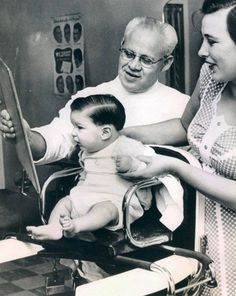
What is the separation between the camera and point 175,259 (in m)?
1.05

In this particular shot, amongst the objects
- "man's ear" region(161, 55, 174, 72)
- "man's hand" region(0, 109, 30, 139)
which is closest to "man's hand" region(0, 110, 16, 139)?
"man's hand" region(0, 109, 30, 139)

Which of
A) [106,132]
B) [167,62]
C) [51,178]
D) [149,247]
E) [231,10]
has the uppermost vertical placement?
[231,10]

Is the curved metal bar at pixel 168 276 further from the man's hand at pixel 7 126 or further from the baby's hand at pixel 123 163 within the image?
the man's hand at pixel 7 126

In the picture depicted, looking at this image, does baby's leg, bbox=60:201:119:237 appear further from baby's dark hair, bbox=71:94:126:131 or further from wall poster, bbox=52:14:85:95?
wall poster, bbox=52:14:85:95

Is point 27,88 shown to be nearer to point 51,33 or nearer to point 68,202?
point 51,33

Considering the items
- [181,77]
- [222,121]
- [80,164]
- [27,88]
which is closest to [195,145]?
[222,121]

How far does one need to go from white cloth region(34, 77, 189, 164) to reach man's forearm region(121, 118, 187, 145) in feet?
0.09

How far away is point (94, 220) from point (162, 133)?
0.28m

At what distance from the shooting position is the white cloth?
124cm

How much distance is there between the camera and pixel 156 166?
107 cm

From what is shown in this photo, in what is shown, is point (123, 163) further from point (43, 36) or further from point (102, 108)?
point (43, 36)

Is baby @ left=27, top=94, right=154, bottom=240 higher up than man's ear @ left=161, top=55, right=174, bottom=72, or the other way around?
man's ear @ left=161, top=55, right=174, bottom=72

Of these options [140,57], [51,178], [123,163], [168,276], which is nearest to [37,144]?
[51,178]

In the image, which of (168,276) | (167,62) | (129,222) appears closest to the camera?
(168,276)
